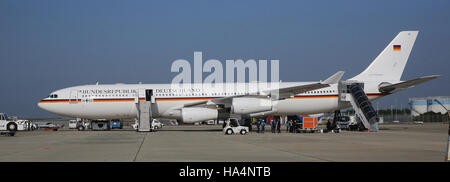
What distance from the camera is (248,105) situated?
1188 inches

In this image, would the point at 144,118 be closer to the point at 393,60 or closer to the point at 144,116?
the point at 144,116

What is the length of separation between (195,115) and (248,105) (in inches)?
133

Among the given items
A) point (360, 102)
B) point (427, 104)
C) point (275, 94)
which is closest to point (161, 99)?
point (275, 94)

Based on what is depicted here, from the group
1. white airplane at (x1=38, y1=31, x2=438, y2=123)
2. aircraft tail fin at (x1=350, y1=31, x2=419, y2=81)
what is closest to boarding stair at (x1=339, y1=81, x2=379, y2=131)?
white airplane at (x1=38, y1=31, x2=438, y2=123)

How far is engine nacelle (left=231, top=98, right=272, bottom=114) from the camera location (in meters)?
30.2

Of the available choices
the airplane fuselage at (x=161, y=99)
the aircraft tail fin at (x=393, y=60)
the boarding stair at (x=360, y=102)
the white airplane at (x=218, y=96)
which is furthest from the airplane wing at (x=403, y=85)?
the boarding stair at (x=360, y=102)

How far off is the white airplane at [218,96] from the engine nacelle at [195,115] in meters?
0.62

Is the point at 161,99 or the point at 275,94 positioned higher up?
the point at 275,94

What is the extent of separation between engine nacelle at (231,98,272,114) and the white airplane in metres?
0.16

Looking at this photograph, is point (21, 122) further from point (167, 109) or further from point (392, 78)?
point (392, 78)

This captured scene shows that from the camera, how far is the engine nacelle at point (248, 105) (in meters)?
30.2

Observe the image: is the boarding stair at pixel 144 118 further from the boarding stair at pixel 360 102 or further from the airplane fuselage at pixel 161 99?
the boarding stair at pixel 360 102

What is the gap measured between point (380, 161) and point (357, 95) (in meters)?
22.0

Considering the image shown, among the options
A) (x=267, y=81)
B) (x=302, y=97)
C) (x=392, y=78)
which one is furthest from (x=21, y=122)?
(x=392, y=78)
